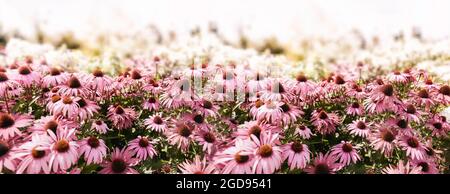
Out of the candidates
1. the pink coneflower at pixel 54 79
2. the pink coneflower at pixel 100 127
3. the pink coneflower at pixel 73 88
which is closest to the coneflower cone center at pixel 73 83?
the pink coneflower at pixel 73 88

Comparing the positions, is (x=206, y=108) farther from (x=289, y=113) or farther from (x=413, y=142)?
(x=413, y=142)

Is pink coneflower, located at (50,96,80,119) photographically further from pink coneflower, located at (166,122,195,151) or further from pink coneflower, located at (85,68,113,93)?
pink coneflower, located at (166,122,195,151)

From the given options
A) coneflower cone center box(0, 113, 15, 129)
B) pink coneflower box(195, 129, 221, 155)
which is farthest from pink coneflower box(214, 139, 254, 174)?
coneflower cone center box(0, 113, 15, 129)

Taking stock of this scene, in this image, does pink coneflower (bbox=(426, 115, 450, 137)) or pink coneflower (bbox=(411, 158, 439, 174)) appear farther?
pink coneflower (bbox=(426, 115, 450, 137))

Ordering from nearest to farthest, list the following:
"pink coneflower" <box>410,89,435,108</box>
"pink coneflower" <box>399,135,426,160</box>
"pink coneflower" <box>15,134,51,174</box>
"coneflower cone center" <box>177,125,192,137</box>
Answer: "pink coneflower" <box>15,134,51,174</box> < "pink coneflower" <box>399,135,426,160</box> < "coneflower cone center" <box>177,125,192,137</box> < "pink coneflower" <box>410,89,435,108</box>

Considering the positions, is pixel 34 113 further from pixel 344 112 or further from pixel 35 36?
pixel 35 36
